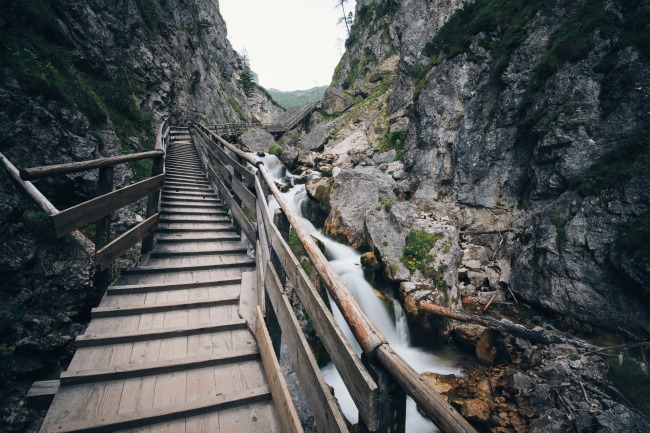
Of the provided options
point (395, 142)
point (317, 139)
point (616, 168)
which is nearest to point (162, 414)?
point (616, 168)

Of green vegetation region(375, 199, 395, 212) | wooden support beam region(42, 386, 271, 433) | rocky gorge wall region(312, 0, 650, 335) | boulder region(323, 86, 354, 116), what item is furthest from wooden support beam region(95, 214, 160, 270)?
boulder region(323, 86, 354, 116)

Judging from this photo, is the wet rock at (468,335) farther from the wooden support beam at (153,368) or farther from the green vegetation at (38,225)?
the green vegetation at (38,225)

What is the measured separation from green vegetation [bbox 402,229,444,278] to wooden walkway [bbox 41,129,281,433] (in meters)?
6.11

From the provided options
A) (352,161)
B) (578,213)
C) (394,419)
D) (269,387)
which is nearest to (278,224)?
(269,387)

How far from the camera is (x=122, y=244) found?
4004mm

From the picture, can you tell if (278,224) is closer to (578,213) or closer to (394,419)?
(394,419)

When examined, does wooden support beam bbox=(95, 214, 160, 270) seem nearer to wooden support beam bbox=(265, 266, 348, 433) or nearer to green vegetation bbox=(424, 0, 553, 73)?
wooden support beam bbox=(265, 266, 348, 433)

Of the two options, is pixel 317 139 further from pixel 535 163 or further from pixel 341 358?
pixel 341 358

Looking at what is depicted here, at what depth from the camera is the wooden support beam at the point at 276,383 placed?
205 cm

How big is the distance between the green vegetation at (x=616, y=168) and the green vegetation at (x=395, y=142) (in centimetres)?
856

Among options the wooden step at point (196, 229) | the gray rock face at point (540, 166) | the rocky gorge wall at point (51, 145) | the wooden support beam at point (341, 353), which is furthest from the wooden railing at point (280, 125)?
the wooden support beam at point (341, 353)

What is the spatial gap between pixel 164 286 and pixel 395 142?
1615 cm

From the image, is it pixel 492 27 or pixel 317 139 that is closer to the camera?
pixel 492 27

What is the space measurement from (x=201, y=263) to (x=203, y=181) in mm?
5314
